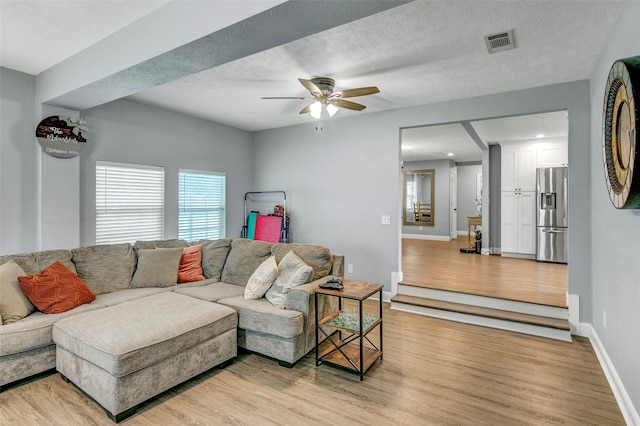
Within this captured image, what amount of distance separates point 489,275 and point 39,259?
5.92 metres

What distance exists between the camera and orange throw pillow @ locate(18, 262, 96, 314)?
278 centimetres

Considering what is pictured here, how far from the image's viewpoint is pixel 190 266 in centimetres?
396

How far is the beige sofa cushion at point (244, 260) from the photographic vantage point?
3.79 metres

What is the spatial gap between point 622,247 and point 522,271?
3.79m

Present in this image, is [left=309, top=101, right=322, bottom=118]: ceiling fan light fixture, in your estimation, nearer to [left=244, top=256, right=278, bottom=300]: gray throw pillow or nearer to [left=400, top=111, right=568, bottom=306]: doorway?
[left=244, top=256, right=278, bottom=300]: gray throw pillow

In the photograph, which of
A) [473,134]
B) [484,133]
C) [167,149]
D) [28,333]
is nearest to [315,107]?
[167,149]

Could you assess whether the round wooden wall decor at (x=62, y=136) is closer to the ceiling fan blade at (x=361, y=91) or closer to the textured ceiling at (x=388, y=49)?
the textured ceiling at (x=388, y=49)

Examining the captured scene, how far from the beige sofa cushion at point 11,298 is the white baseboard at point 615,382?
4.39 m

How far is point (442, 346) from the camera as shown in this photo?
335 cm

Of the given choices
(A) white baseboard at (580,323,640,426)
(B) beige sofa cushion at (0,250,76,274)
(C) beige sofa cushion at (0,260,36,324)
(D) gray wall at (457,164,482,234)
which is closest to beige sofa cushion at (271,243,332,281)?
(B) beige sofa cushion at (0,250,76,274)

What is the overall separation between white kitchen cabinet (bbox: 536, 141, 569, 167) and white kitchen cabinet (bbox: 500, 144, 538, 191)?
10 centimetres

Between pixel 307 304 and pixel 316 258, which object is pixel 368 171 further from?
pixel 307 304

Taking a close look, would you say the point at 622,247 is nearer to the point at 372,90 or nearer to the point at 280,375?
the point at 372,90

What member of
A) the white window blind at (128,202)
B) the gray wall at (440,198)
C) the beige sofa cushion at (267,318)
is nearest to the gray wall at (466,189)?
the gray wall at (440,198)
